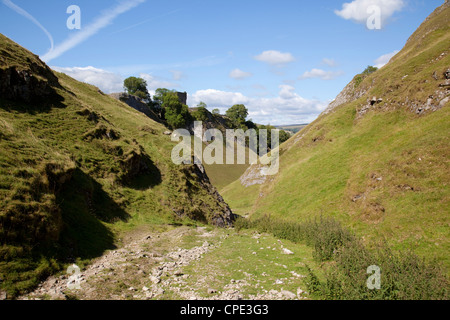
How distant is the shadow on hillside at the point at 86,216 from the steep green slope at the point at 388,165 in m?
20.4

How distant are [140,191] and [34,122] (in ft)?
42.9

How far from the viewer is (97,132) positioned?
29547 millimetres

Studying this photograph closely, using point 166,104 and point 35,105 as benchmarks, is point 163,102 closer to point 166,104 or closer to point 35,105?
point 166,104

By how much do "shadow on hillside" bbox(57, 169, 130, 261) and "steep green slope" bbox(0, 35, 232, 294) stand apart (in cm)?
8

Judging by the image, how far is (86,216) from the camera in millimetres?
18938

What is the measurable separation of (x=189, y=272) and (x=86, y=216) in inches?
419

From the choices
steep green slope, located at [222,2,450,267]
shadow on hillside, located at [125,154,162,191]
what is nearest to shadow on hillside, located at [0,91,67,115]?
shadow on hillside, located at [125,154,162,191]

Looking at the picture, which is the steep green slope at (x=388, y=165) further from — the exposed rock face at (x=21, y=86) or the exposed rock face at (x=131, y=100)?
the exposed rock face at (x=131, y=100)

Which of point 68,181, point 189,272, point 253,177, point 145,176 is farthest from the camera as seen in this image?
point 253,177

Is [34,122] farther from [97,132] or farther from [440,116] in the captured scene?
[440,116]

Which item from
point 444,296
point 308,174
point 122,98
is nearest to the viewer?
point 444,296

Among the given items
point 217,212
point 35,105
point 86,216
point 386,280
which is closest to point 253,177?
point 217,212

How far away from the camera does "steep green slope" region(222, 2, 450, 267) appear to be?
17.8 metres
